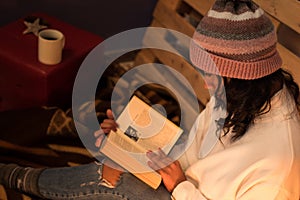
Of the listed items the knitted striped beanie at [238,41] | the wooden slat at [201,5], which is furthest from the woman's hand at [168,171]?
the wooden slat at [201,5]

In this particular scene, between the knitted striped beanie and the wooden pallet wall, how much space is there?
473 millimetres

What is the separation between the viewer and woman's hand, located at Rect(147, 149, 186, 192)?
116 cm

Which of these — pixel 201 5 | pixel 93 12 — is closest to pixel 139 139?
pixel 201 5

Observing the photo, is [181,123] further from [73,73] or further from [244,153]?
[244,153]

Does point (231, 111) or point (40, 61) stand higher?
point (231, 111)

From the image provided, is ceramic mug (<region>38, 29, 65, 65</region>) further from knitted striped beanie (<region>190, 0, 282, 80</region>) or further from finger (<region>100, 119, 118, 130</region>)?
knitted striped beanie (<region>190, 0, 282, 80</region>)

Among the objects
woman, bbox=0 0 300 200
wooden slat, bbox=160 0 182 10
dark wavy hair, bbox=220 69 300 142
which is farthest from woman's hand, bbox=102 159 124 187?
wooden slat, bbox=160 0 182 10

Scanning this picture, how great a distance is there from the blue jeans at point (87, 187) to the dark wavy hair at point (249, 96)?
0.27 meters

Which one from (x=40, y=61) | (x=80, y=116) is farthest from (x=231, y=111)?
(x=40, y=61)

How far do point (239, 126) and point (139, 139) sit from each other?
274 millimetres

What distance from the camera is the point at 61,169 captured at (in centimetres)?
134

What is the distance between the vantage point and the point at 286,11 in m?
1.49

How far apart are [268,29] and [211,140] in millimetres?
321

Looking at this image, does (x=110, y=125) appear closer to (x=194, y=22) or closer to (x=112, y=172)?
(x=112, y=172)
